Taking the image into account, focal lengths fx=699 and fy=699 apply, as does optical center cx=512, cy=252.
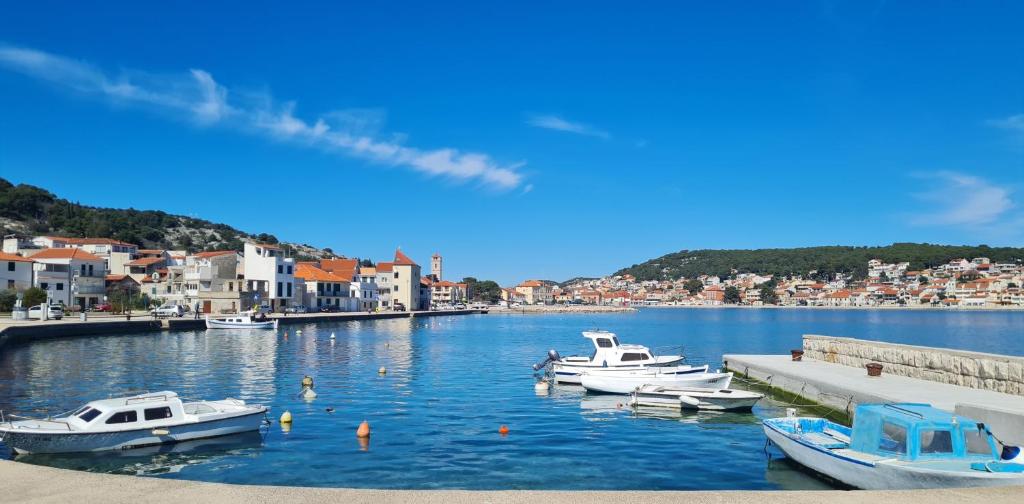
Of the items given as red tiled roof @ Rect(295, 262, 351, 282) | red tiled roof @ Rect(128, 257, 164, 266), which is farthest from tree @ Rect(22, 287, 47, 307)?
red tiled roof @ Rect(128, 257, 164, 266)

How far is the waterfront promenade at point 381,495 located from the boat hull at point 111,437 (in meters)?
9.29

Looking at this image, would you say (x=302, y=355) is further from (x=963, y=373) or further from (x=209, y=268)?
(x=209, y=268)

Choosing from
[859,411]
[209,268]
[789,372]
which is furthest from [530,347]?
[209,268]

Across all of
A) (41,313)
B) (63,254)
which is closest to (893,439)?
(41,313)

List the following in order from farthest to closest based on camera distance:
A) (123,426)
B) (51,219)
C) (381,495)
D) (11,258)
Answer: (51,219)
(11,258)
(123,426)
(381,495)

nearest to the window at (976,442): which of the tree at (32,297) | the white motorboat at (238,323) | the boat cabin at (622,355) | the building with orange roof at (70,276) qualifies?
the boat cabin at (622,355)

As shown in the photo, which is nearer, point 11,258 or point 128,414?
point 128,414

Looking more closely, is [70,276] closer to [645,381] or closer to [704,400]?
[645,381]

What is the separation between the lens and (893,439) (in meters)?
14.2

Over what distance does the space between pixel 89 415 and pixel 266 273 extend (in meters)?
85.9

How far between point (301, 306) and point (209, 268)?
15974 millimetres

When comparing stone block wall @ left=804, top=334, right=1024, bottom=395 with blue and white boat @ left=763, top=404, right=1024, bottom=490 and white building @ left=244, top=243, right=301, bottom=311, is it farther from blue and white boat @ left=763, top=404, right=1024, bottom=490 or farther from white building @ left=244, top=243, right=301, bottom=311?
white building @ left=244, top=243, right=301, bottom=311

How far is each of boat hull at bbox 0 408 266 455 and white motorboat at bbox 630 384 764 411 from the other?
1528 cm

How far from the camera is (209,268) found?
10025cm
